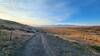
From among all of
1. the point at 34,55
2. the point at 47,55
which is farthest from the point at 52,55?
the point at 34,55

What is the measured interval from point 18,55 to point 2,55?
4.92 feet

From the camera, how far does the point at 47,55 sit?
1875 cm

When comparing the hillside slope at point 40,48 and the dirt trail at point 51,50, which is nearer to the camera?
the dirt trail at point 51,50

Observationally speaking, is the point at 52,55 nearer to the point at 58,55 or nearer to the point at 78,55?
the point at 58,55

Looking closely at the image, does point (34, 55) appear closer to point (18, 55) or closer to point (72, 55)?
point (18, 55)

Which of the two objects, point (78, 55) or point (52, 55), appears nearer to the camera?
point (52, 55)

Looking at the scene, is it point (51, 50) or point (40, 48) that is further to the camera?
point (40, 48)

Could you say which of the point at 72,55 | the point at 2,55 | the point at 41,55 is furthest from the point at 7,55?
the point at 72,55

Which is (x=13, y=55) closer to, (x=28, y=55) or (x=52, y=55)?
(x=28, y=55)

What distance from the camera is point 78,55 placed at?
841 inches

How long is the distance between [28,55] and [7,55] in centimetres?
197

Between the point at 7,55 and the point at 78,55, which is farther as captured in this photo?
the point at 78,55

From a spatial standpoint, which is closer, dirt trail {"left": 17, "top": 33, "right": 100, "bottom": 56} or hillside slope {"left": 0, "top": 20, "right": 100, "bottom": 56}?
dirt trail {"left": 17, "top": 33, "right": 100, "bottom": 56}

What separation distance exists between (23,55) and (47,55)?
2.28 m
